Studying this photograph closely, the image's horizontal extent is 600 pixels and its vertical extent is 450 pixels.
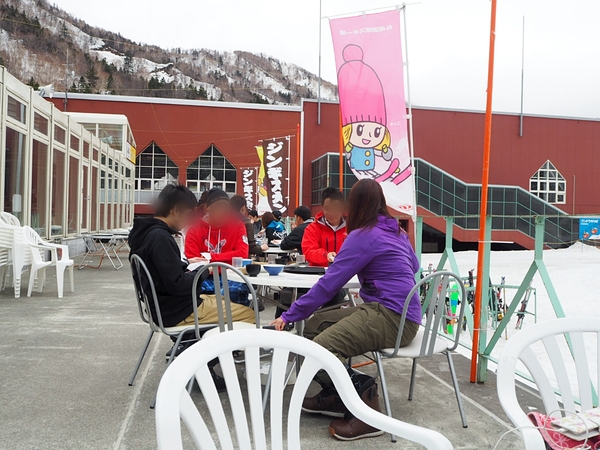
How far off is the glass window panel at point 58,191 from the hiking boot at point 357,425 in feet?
31.6

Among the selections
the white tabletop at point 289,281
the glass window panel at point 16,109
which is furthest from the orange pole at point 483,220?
the glass window panel at point 16,109

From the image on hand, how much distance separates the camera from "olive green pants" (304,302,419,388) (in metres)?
2.77

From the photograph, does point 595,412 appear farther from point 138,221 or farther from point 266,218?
point 266,218

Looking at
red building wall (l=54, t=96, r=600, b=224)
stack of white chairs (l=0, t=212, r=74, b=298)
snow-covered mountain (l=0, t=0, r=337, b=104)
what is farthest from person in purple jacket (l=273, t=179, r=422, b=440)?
snow-covered mountain (l=0, t=0, r=337, b=104)

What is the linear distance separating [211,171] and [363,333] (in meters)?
27.4

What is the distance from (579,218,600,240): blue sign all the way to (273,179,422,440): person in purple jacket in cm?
246

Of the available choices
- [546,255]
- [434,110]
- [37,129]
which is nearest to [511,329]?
[546,255]

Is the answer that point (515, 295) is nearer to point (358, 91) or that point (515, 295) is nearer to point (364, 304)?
point (364, 304)

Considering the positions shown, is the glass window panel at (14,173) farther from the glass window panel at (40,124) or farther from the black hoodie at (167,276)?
the black hoodie at (167,276)

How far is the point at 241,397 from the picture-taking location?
1418 mm

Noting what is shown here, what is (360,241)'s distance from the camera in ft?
9.58

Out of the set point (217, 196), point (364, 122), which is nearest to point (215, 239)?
point (217, 196)

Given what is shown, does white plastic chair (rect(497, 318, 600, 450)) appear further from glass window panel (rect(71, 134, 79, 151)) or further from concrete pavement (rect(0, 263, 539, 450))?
glass window panel (rect(71, 134, 79, 151))

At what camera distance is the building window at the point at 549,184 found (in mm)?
32438
